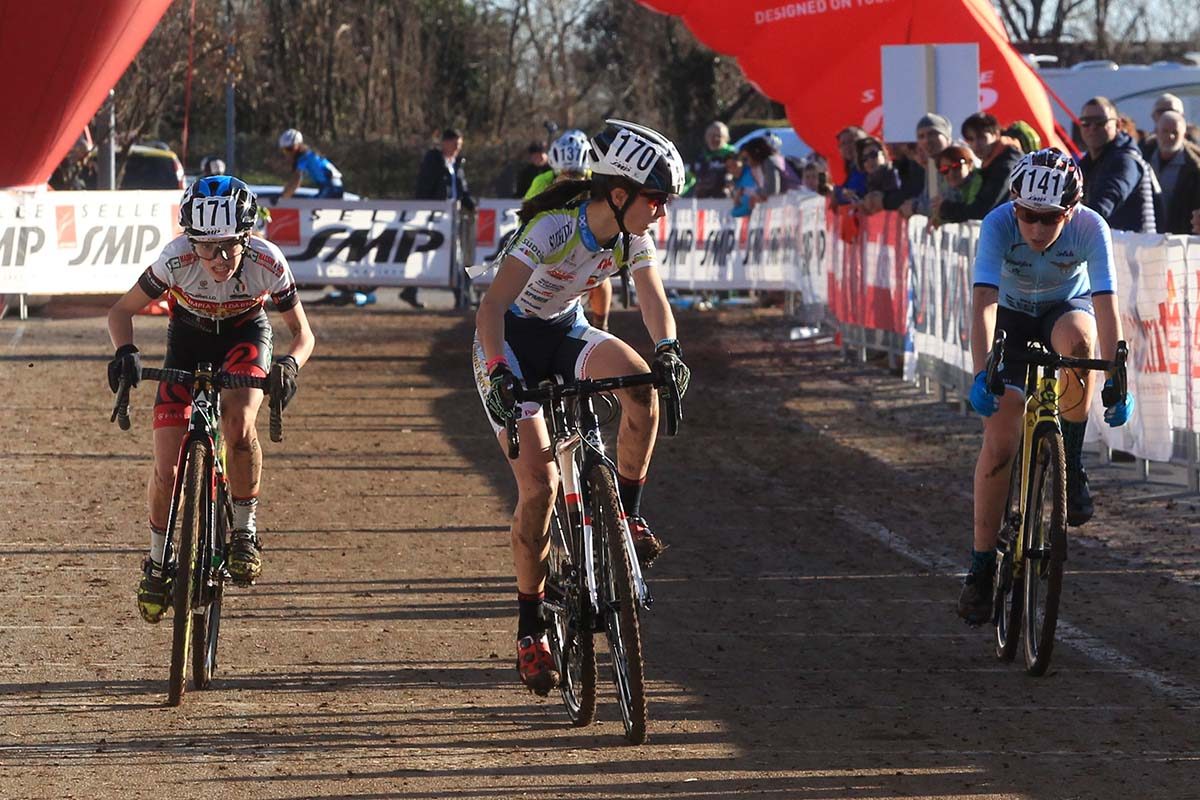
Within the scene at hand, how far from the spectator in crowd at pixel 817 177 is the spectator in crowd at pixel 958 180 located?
185 inches

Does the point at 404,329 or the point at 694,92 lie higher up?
the point at 694,92

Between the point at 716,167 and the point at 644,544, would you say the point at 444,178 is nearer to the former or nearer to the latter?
the point at 716,167

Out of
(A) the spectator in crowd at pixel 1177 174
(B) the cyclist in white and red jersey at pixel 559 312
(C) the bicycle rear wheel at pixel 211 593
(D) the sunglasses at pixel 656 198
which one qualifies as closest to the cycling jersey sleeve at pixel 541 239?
(B) the cyclist in white and red jersey at pixel 559 312

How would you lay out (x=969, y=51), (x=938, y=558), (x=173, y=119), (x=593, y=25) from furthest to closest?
1. (x=593, y=25)
2. (x=173, y=119)
3. (x=969, y=51)
4. (x=938, y=558)

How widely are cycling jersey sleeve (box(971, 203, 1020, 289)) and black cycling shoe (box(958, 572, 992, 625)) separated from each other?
1193mm

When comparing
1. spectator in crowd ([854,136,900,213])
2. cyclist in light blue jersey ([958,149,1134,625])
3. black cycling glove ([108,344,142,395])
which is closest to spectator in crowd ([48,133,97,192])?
spectator in crowd ([854,136,900,213])

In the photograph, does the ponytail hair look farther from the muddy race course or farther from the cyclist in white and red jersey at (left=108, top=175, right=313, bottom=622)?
the muddy race course

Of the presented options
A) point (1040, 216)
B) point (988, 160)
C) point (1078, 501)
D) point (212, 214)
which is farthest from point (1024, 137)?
point (212, 214)

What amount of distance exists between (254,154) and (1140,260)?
137ft

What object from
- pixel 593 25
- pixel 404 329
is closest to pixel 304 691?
pixel 404 329

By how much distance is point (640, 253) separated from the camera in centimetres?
756

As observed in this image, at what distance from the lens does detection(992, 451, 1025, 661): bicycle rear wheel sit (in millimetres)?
8273

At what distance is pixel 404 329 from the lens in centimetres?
2420

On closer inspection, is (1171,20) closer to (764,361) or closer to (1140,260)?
(764,361)
